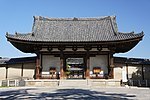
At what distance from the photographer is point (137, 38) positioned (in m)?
21.8

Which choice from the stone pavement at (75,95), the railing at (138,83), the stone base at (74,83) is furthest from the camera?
the railing at (138,83)

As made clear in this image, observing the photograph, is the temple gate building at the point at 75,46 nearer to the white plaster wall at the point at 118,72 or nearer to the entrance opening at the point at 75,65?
the white plaster wall at the point at 118,72

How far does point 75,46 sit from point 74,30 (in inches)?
139

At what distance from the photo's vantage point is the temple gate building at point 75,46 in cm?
2261

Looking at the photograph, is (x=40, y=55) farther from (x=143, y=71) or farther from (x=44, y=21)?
(x=143, y=71)

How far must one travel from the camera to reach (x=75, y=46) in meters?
24.1

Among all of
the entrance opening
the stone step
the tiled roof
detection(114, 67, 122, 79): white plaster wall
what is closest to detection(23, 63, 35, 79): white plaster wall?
the tiled roof

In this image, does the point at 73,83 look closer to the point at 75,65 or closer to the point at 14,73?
the point at 14,73

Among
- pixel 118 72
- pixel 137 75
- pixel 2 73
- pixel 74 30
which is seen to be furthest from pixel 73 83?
pixel 2 73

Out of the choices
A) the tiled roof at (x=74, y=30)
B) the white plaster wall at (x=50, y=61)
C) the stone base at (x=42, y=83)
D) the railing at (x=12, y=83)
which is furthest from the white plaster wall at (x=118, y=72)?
the railing at (x=12, y=83)

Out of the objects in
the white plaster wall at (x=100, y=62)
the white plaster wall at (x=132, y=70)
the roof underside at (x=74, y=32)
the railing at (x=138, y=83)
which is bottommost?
the railing at (x=138, y=83)

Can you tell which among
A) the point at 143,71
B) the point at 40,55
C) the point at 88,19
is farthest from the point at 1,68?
the point at 143,71

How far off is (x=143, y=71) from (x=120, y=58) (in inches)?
127

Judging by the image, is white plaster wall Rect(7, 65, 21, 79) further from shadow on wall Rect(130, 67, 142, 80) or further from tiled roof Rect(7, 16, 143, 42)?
shadow on wall Rect(130, 67, 142, 80)
